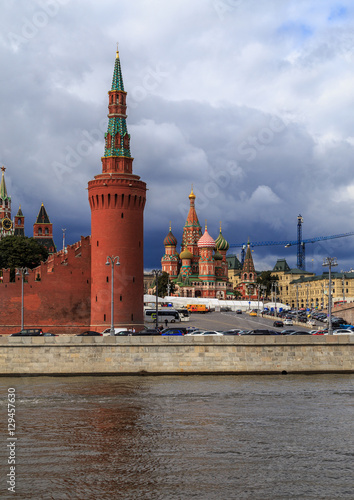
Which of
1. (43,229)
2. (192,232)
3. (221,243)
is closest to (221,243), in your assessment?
(221,243)

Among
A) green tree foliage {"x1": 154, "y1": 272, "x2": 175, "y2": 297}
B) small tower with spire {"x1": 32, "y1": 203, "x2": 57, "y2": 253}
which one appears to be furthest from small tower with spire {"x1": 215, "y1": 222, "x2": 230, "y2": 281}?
small tower with spire {"x1": 32, "y1": 203, "x2": 57, "y2": 253}

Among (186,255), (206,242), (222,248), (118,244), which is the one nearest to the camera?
(118,244)

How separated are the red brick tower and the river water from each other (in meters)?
26.8

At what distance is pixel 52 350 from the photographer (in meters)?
43.9

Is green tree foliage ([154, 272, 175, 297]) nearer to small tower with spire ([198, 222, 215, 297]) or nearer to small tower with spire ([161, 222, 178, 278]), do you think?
small tower with spire ([198, 222, 215, 297])

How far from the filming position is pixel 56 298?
7088 cm

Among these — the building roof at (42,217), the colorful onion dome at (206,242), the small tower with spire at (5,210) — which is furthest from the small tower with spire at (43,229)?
the colorful onion dome at (206,242)

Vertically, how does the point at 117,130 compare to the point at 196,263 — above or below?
above

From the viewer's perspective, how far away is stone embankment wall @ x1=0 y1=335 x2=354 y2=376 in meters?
43.6

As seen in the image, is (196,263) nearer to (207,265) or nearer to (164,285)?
(207,265)

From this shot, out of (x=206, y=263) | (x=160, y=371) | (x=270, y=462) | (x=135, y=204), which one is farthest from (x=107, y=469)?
(x=206, y=263)

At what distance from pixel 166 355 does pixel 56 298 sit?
29.6m

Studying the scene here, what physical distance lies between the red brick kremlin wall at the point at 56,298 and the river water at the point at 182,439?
29.4 metres

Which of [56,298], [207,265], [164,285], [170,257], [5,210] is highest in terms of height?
[5,210]
